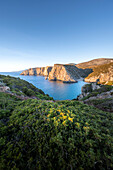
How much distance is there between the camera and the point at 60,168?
2.45 m

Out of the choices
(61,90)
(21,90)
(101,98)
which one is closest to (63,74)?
(61,90)

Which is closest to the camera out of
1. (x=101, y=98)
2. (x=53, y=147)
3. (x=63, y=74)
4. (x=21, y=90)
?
(x=53, y=147)

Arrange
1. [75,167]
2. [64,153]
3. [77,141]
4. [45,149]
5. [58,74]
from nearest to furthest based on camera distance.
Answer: [75,167] < [64,153] < [45,149] < [77,141] < [58,74]

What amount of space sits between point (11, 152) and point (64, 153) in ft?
7.64

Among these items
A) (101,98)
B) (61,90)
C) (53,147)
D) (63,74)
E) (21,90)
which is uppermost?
(63,74)

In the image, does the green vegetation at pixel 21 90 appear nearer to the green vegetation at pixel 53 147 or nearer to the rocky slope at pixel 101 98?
the green vegetation at pixel 53 147

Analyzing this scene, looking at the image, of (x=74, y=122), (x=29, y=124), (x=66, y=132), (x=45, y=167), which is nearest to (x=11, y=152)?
(x=29, y=124)

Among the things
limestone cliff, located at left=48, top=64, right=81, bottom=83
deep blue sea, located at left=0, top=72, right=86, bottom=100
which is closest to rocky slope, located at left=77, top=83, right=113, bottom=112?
deep blue sea, located at left=0, top=72, right=86, bottom=100

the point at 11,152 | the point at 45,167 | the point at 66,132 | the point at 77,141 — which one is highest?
the point at 66,132

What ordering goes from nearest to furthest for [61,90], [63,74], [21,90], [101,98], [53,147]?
1. [53,147]
2. [101,98]
3. [21,90]
4. [61,90]
5. [63,74]

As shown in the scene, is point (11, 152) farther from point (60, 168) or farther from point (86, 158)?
point (86, 158)

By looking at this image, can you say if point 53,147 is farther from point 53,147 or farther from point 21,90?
point 21,90

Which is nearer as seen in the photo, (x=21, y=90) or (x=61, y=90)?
(x=21, y=90)

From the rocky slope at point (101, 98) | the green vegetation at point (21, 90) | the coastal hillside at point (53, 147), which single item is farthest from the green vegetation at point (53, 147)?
the green vegetation at point (21, 90)
